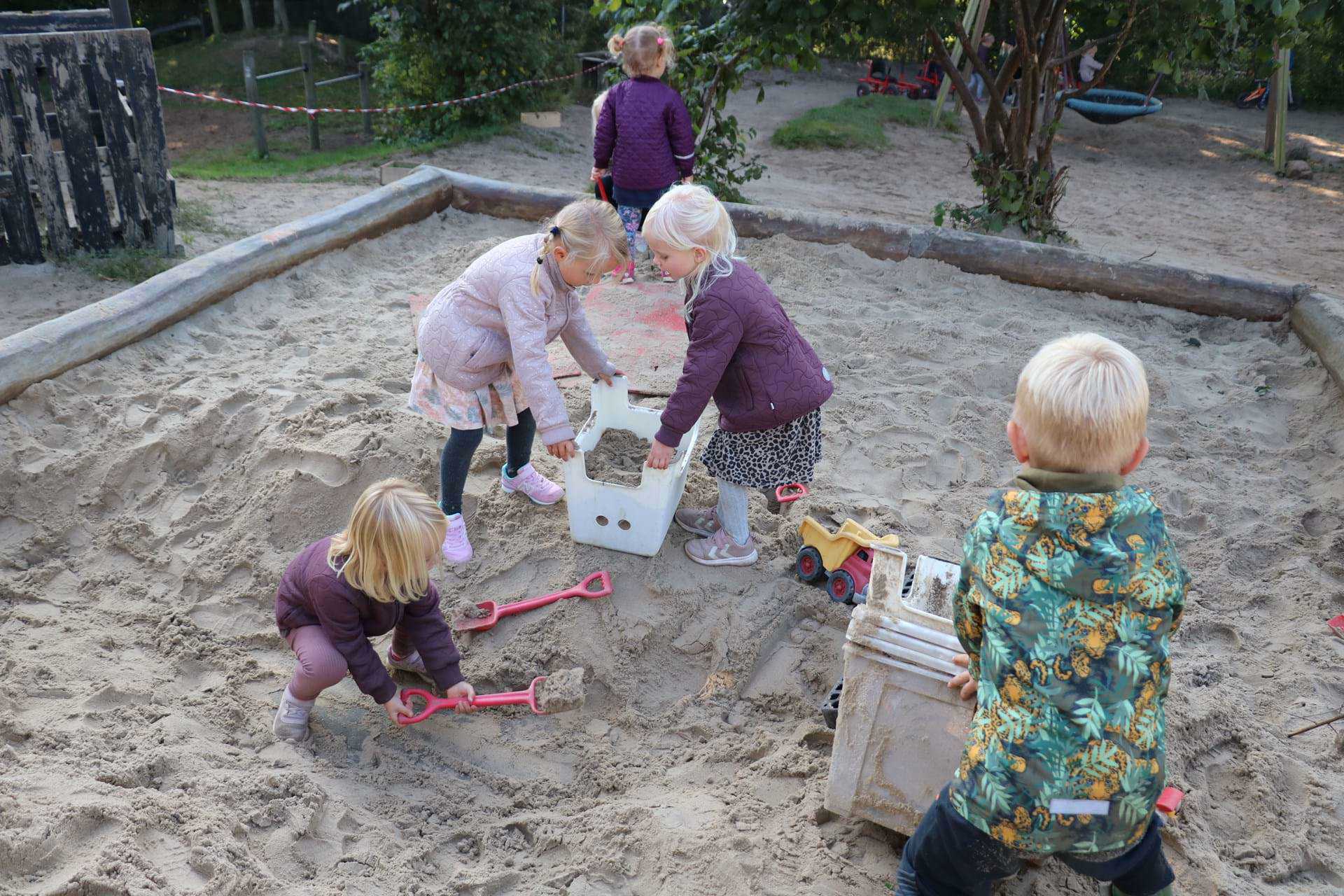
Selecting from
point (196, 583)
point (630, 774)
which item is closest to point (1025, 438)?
point (630, 774)

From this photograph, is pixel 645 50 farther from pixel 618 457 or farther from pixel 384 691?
pixel 384 691

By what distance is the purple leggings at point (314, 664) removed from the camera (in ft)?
8.02

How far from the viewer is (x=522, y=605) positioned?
2.93 metres

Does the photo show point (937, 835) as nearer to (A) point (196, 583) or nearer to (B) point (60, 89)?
(A) point (196, 583)

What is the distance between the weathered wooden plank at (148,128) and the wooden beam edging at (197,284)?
0.85m

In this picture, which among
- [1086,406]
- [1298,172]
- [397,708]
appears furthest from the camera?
[1298,172]

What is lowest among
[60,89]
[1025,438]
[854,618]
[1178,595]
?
[854,618]

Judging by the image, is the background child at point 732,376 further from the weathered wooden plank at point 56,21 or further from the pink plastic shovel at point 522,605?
the weathered wooden plank at point 56,21

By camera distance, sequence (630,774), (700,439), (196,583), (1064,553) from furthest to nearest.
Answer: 1. (700,439)
2. (196,583)
3. (630,774)
4. (1064,553)

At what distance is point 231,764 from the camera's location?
7.71ft

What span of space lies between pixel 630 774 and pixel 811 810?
0.49 meters

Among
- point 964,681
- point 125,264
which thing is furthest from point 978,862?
point 125,264

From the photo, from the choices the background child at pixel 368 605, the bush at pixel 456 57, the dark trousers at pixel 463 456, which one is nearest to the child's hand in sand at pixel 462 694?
the background child at pixel 368 605

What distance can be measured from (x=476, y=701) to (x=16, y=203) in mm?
4162
